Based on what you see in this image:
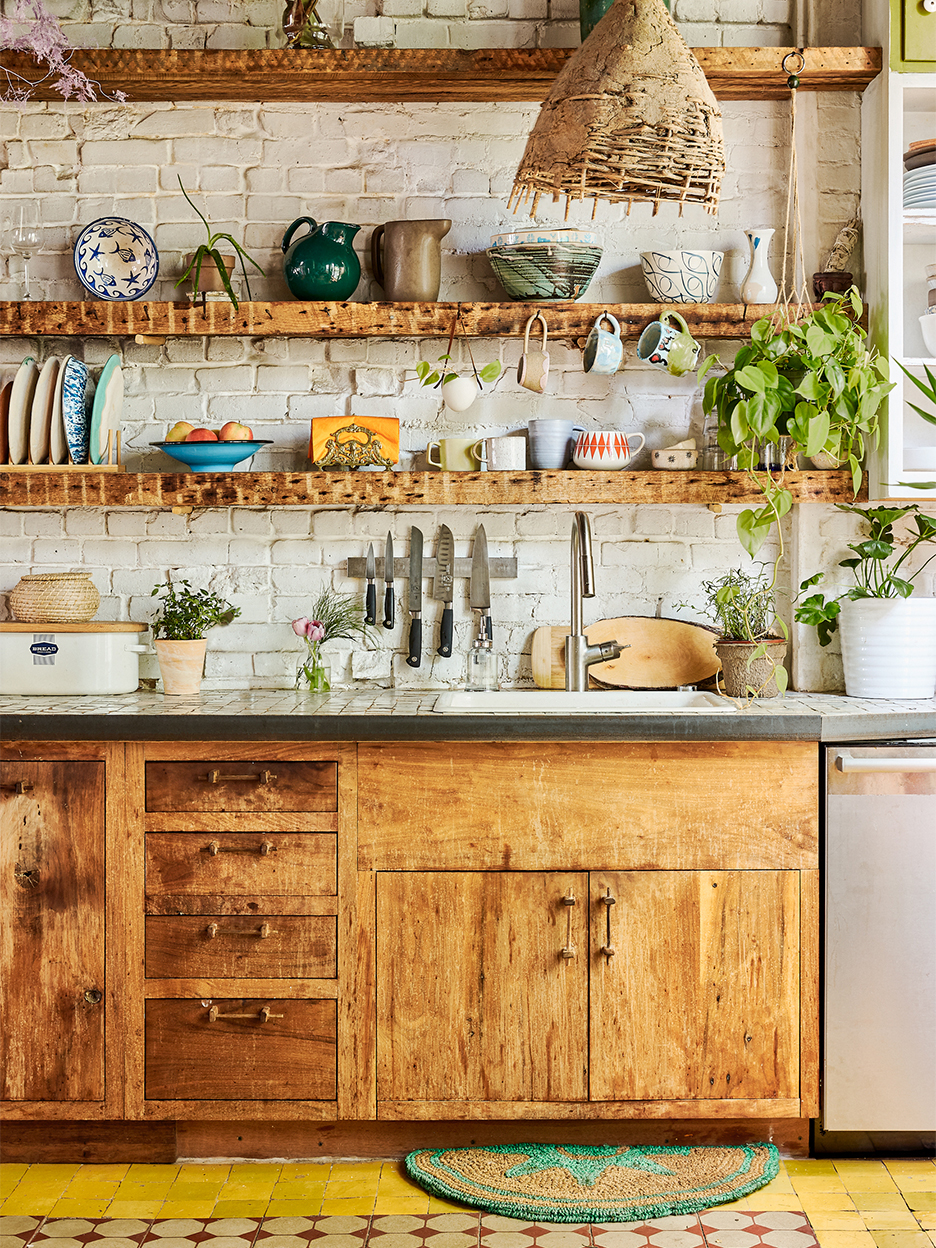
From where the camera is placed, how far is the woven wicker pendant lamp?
6.00ft

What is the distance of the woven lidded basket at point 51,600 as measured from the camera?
107 inches

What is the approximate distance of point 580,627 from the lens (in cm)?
270

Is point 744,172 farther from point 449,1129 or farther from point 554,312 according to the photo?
point 449,1129

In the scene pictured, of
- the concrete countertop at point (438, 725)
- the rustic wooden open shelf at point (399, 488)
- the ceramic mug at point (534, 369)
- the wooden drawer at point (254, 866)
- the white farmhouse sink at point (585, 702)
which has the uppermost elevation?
the ceramic mug at point (534, 369)

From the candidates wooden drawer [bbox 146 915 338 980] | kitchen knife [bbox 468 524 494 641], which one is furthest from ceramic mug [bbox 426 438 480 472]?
wooden drawer [bbox 146 915 338 980]

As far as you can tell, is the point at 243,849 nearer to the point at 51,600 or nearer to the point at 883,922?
the point at 51,600

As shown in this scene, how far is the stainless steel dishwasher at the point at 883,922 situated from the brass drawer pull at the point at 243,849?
1.17m

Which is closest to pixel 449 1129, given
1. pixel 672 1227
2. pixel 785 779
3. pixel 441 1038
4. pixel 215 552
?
pixel 441 1038

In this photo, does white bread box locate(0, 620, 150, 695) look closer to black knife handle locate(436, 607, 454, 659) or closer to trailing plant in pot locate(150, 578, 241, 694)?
trailing plant in pot locate(150, 578, 241, 694)

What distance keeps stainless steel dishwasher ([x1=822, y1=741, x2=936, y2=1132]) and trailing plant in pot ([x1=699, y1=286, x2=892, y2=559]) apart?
22.4 inches

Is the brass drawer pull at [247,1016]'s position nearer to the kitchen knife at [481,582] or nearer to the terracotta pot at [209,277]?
the kitchen knife at [481,582]

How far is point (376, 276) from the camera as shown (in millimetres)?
2824

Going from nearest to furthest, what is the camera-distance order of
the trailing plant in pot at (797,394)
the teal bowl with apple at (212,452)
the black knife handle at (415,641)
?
the trailing plant in pot at (797,394) < the teal bowl with apple at (212,452) < the black knife handle at (415,641)

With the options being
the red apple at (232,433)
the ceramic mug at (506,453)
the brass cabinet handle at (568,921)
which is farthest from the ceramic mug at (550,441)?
the brass cabinet handle at (568,921)
